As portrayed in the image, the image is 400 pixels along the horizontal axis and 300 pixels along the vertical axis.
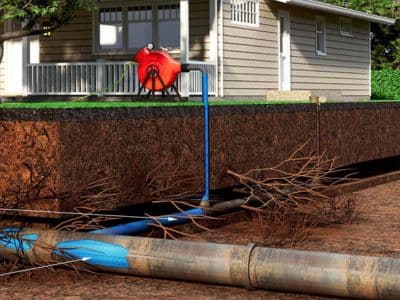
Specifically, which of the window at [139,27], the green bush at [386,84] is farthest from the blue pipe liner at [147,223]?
the green bush at [386,84]

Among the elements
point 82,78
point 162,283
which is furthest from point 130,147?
point 82,78

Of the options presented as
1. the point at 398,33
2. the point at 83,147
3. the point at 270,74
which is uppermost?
the point at 398,33

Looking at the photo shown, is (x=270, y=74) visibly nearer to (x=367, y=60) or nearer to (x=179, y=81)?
(x=179, y=81)

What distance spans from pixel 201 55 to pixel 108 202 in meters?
13.7

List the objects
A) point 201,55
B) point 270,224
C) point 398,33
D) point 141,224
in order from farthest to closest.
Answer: point 398,33 < point 201,55 < point 270,224 < point 141,224

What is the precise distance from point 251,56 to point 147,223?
595 inches

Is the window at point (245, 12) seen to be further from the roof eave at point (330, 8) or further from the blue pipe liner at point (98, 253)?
the blue pipe liner at point (98, 253)

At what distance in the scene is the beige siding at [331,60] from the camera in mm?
26000

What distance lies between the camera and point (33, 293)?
21.2ft

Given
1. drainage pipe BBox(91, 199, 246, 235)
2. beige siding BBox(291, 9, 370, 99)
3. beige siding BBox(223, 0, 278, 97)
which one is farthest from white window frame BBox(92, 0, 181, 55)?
drainage pipe BBox(91, 199, 246, 235)

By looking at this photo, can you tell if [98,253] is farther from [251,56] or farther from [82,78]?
[251,56]

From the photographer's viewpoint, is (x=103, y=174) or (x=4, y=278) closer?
(x=4, y=278)

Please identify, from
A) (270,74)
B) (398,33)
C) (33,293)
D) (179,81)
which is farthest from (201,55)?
(398,33)

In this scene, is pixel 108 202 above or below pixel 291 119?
below
